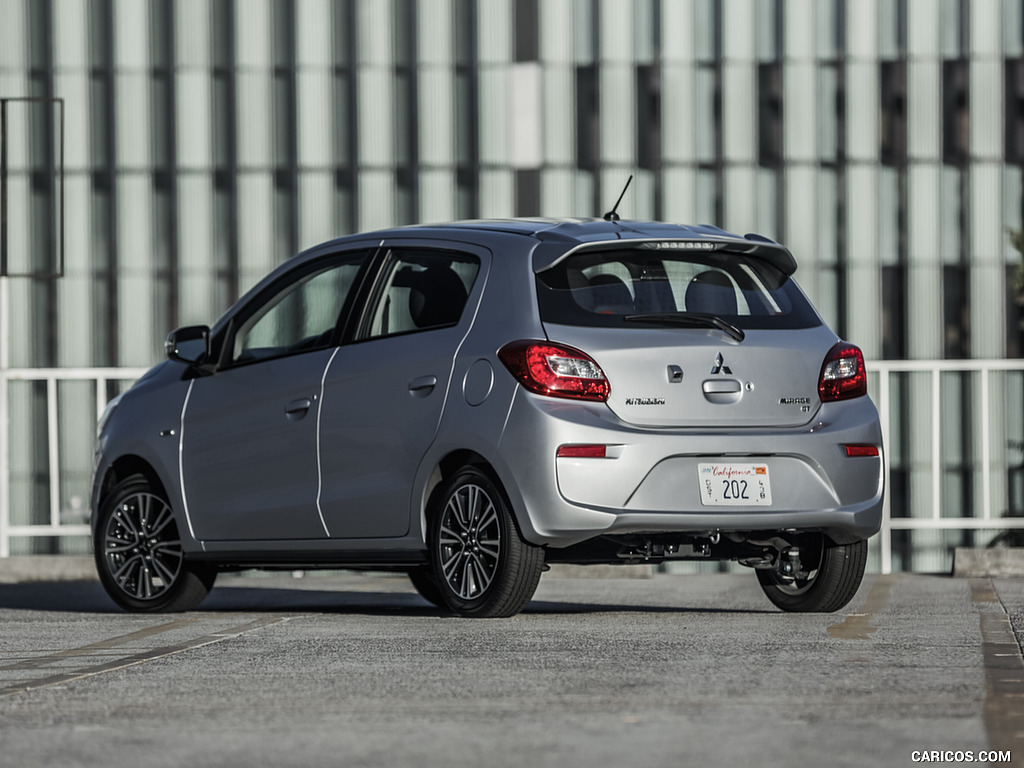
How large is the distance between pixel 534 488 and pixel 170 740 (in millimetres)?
2814

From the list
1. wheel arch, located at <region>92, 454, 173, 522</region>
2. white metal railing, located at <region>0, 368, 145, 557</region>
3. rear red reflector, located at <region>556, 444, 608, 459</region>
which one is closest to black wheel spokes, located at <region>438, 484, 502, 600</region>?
rear red reflector, located at <region>556, 444, 608, 459</region>

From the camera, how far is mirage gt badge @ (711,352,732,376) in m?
7.00

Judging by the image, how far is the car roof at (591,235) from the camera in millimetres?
7203

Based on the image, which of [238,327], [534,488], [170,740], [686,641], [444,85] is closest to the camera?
[170,740]

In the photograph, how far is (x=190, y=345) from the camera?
27.4ft

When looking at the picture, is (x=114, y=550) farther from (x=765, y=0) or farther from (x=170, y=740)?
(x=765, y=0)

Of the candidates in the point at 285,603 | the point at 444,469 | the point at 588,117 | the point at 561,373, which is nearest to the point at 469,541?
the point at 444,469

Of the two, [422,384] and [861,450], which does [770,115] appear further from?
[422,384]

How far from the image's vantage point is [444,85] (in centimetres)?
4781

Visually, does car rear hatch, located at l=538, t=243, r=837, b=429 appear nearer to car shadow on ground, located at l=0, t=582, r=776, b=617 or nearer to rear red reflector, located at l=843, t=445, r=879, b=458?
rear red reflector, located at l=843, t=445, r=879, b=458

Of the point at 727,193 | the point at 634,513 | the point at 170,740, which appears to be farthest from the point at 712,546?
the point at 727,193

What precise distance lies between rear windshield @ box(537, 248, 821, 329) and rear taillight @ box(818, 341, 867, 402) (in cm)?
15

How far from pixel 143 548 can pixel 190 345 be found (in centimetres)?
88

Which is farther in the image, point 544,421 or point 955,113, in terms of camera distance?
point 955,113
